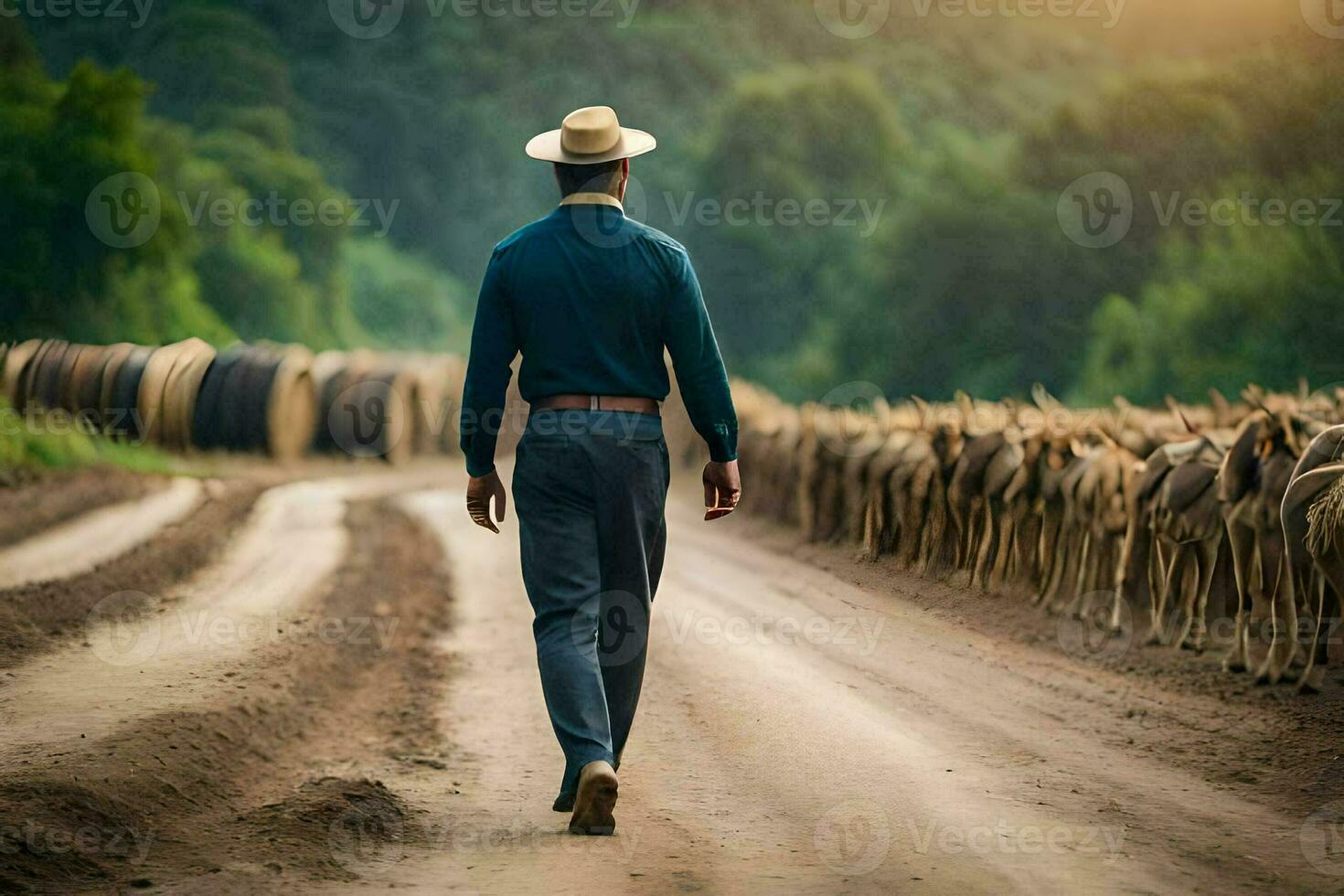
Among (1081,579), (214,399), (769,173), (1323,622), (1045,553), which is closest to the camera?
(1045,553)

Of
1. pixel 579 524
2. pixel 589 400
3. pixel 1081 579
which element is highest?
pixel 589 400

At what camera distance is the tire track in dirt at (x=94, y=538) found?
10.4m

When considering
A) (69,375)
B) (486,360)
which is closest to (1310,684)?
(486,360)

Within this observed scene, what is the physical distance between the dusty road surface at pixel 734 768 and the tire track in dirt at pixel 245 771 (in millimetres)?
18

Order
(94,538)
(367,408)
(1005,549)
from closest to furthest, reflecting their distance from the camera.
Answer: (1005,549) → (94,538) → (367,408)

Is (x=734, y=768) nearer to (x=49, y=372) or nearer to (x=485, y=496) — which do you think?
(x=485, y=496)

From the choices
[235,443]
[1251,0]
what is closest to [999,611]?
[235,443]

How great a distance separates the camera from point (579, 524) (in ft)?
15.5

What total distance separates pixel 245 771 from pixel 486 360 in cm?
211

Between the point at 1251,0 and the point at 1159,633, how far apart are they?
36.1m

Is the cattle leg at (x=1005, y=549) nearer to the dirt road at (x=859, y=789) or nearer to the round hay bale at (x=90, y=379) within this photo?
the dirt road at (x=859, y=789)

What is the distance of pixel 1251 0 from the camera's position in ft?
130

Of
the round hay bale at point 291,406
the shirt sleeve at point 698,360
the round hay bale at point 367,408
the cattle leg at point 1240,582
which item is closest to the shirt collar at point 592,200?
the shirt sleeve at point 698,360

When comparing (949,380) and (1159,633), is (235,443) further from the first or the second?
(949,380)
